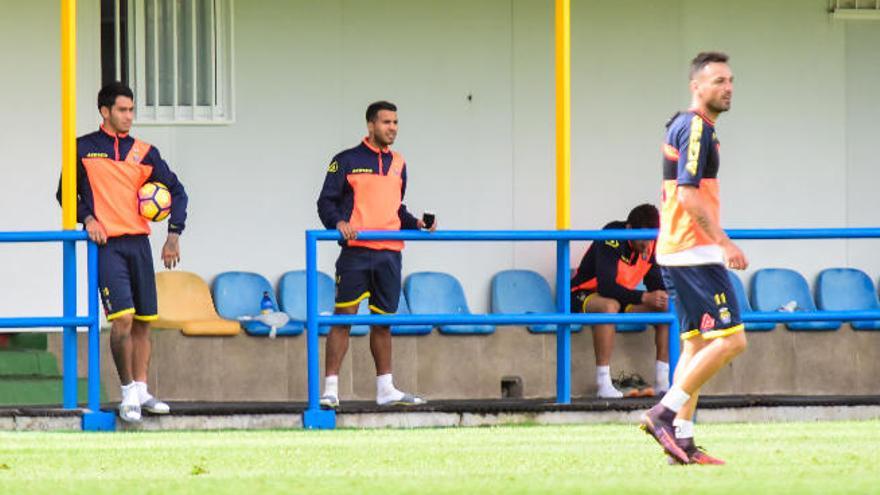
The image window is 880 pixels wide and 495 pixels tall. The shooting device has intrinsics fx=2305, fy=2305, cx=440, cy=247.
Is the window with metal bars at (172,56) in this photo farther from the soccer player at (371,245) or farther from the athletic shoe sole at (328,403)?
the athletic shoe sole at (328,403)

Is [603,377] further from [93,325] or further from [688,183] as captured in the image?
[688,183]

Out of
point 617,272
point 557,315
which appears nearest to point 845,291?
point 617,272

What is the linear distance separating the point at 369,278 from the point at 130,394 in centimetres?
163

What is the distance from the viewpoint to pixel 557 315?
13.4 meters

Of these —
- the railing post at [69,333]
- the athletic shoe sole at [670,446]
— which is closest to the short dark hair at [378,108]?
the railing post at [69,333]

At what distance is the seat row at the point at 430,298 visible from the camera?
14797 mm

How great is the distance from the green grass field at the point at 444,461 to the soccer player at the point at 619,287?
171 centimetres

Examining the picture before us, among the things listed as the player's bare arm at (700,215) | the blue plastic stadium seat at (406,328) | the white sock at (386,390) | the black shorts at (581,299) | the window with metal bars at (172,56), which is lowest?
the white sock at (386,390)

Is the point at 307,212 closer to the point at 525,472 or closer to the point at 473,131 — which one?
the point at 473,131

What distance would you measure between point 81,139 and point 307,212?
2.54 m

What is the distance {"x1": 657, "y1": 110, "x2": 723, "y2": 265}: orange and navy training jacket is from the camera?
31.9ft

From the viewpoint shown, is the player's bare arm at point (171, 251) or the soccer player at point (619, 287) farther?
the soccer player at point (619, 287)

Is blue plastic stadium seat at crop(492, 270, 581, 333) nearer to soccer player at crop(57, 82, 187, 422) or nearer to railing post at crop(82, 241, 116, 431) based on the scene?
soccer player at crop(57, 82, 187, 422)

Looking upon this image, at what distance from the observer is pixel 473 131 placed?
15789 millimetres
